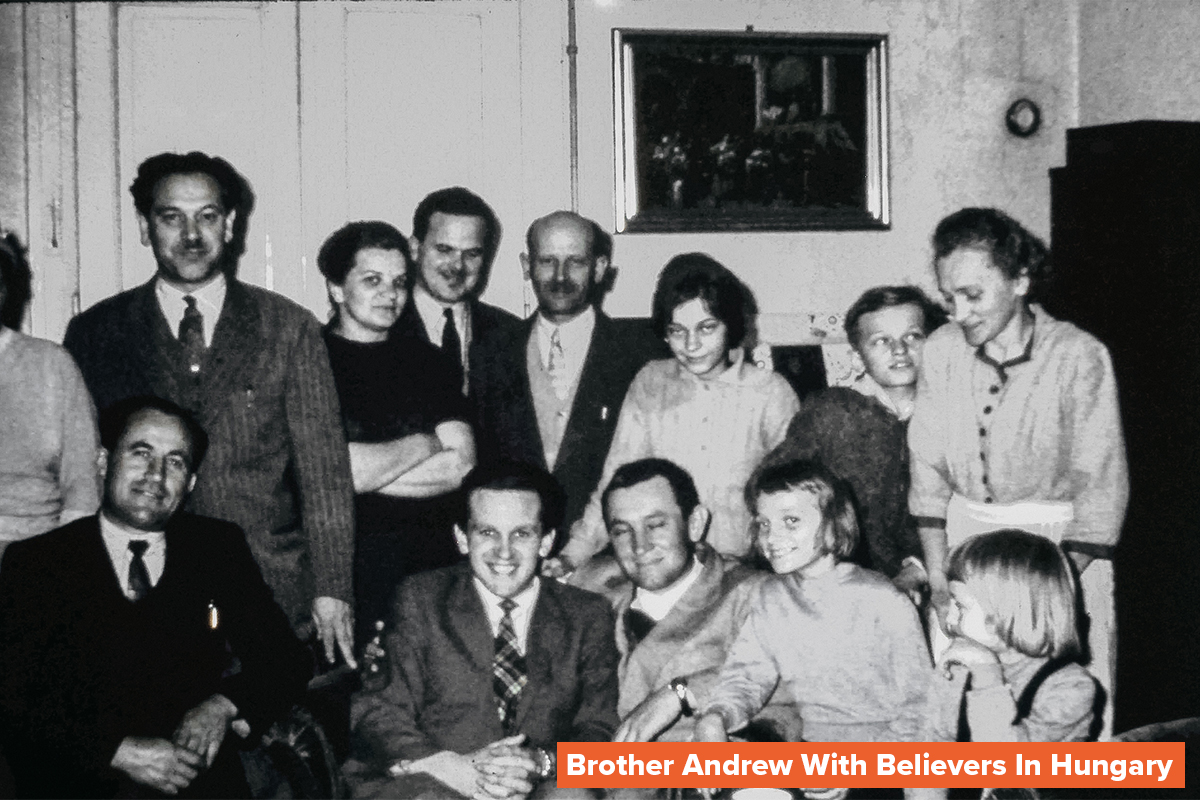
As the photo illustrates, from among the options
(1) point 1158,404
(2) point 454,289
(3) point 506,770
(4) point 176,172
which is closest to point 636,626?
(3) point 506,770

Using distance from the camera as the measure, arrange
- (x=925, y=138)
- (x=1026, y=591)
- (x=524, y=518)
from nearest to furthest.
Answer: (x=1026, y=591), (x=524, y=518), (x=925, y=138)

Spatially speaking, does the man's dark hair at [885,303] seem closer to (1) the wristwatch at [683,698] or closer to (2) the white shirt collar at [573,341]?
(2) the white shirt collar at [573,341]

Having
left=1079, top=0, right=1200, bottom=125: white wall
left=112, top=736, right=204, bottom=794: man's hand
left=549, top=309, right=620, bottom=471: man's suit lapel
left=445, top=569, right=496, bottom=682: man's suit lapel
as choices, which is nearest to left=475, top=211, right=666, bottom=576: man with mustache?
left=549, top=309, right=620, bottom=471: man's suit lapel

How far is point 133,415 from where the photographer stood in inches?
93.0

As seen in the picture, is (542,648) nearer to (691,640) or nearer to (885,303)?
(691,640)

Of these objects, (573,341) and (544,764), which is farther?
(573,341)

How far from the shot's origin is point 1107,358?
251 cm

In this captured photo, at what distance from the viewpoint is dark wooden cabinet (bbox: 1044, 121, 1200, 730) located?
3.38m

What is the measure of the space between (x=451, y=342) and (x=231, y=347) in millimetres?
698

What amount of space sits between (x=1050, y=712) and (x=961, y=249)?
1066mm

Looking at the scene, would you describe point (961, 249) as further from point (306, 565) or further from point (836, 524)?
point (306, 565)

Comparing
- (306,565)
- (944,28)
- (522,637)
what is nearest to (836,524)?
(522,637)

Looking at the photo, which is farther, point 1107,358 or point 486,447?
point 486,447

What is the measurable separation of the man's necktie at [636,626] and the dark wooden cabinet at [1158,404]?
1.78 metres
